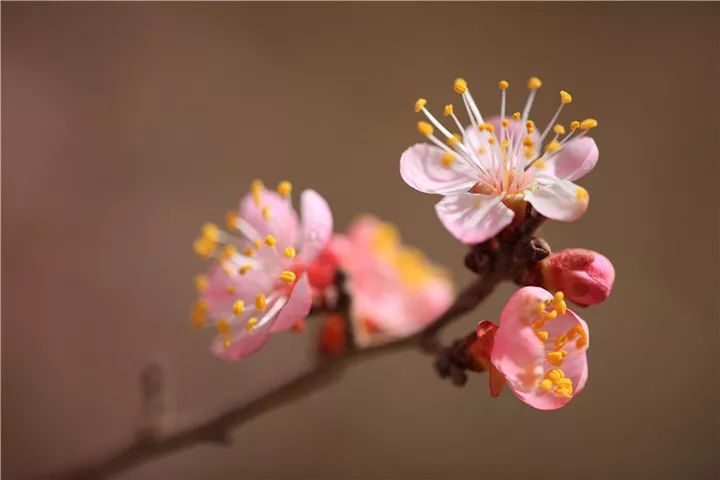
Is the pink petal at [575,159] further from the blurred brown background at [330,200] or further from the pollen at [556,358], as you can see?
the blurred brown background at [330,200]

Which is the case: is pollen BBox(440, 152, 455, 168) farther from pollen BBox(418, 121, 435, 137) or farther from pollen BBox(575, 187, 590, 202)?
pollen BBox(575, 187, 590, 202)

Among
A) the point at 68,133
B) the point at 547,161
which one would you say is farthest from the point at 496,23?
the point at 547,161

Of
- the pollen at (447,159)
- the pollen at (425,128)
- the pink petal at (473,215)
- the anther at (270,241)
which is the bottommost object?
the anther at (270,241)

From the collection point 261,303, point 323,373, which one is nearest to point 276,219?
point 261,303

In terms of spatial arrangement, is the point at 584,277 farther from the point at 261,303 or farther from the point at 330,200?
the point at 330,200

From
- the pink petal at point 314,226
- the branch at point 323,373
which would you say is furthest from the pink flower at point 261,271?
the branch at point 323,373

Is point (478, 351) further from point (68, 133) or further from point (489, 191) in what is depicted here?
point (68, 133)
